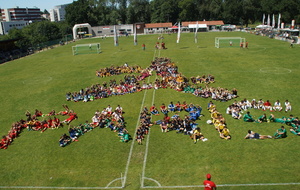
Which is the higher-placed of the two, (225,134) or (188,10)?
(188,10)

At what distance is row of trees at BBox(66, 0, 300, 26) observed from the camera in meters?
107

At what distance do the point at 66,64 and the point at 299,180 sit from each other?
42207 millimetres

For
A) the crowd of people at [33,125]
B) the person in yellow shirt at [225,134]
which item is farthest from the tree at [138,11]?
the person in yellow shirt at [225,134]

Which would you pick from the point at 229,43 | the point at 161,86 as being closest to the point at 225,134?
the point at 161,86

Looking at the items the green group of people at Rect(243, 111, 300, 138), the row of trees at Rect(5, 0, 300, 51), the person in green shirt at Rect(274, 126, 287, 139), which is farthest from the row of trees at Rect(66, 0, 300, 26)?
the person in green shirt at Rect(274, 126, 287, 139)

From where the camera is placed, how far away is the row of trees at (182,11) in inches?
4222

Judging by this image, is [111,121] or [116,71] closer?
[111,121]

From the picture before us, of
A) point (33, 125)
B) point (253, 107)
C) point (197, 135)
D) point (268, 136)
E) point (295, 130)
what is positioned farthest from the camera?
point (253, 107)

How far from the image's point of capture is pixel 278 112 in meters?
Result: 20.3

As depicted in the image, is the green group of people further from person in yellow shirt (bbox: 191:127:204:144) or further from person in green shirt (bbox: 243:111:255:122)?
person in yellow shirt (bbox: 191:127:204:144)

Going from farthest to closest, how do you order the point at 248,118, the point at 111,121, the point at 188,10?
the point at 188,10
the point at 111,121
the point at 248,118

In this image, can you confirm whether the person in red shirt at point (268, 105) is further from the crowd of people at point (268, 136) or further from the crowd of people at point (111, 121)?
the crowd of people at point (111, 121)

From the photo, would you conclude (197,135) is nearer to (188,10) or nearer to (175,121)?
(175,121)

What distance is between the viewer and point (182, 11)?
126m
